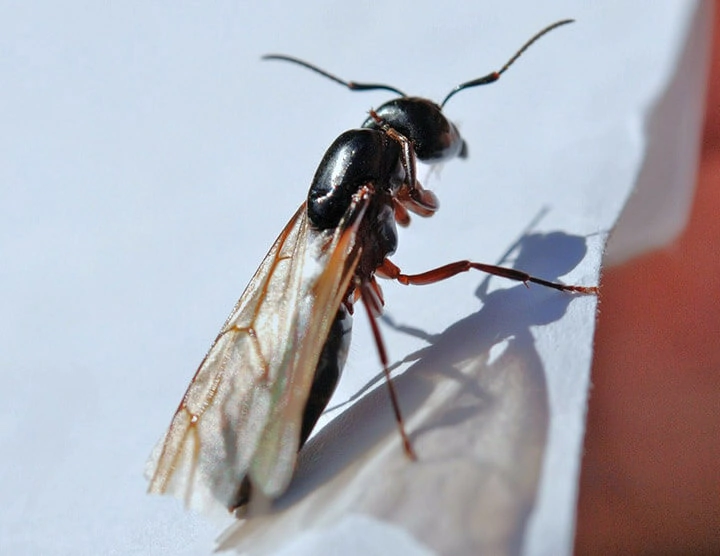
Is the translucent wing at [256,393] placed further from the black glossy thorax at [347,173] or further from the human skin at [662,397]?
the human skin at [662,397]

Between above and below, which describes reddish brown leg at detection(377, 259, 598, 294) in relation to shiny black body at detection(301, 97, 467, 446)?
below

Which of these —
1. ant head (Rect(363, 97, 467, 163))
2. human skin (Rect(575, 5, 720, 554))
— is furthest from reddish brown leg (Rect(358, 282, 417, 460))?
human skin (Rect(575, 5, 720, 554))

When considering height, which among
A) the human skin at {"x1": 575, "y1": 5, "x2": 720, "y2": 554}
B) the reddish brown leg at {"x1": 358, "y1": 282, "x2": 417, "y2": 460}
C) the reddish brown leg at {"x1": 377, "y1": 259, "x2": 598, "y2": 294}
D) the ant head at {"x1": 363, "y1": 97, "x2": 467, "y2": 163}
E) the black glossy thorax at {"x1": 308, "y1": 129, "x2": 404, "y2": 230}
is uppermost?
the black glossy thorax at {"x1": 308, "y1": 129, "x2": 404, "y2": 230}

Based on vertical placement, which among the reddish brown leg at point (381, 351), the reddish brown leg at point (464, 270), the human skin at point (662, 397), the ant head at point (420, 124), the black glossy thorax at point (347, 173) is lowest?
the human skin at point (662, 397)

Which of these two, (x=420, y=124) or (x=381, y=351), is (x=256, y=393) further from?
(x=420, y=124)

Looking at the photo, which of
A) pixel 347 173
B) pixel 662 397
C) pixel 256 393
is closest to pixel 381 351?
pixel 256 393

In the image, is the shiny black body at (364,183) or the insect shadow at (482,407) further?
the shiny black body at (364,183)

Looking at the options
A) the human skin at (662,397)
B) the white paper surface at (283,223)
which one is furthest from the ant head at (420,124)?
the human skin at (662,397)

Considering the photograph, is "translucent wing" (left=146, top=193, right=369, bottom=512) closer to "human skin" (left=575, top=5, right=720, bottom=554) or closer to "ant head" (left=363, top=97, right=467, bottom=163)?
"ant head" (left=363, top=97, right=467, bottom=163)

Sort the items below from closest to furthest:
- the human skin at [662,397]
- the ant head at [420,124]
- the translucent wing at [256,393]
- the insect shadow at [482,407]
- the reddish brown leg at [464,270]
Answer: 1. the insect shadow at [482,407]
2. the translucent wing at [256,393]
3. the reddish brown leg at [464,270]
4. the ant head at [420,124]
5. the human skin at [662,397]
